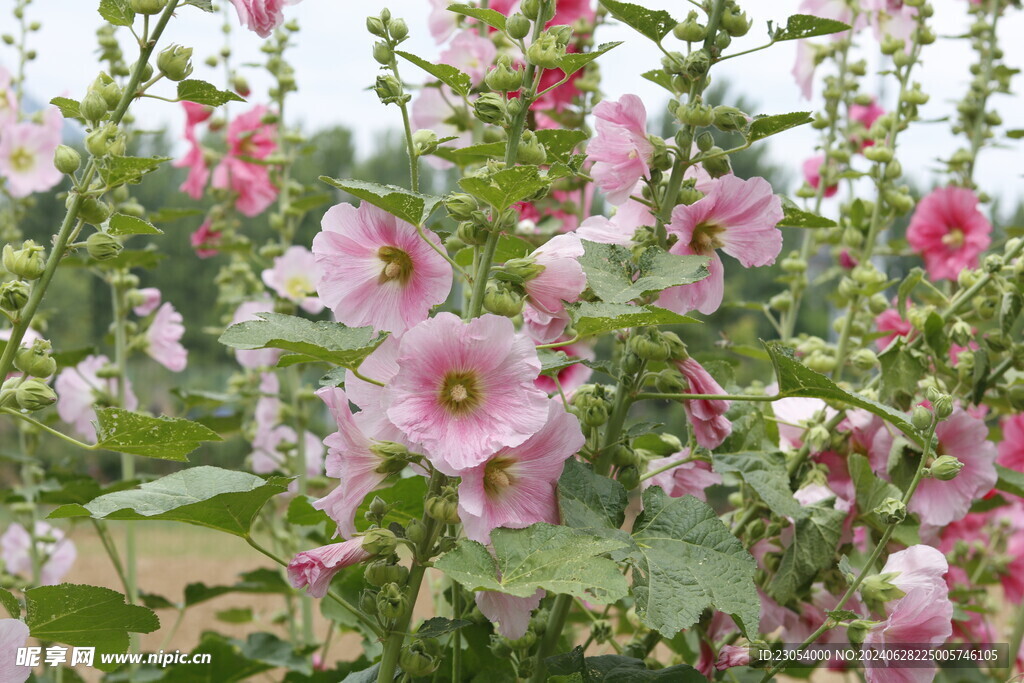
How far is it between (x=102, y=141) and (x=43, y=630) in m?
0.40

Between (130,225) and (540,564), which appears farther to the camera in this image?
(130,225)

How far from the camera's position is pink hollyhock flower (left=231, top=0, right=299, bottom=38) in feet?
2.45

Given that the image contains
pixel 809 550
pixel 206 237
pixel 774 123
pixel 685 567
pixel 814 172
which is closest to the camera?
pixel 685 567

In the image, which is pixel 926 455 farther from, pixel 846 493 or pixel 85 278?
pixel 85 278

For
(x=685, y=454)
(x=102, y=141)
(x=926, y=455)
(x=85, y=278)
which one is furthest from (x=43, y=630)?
(x=85, y=278)

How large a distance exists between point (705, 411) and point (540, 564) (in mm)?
298

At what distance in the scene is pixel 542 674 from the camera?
2.63 ft

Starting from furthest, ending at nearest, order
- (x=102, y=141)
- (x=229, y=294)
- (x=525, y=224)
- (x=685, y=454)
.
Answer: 1. (x=229, y=294)
2. (x=525, y=224)
3. (x=685, y=454)
4. (x=102, y=141)

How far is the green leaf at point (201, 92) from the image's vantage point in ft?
2.55

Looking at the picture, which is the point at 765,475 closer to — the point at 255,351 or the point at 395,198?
the point at 395,198

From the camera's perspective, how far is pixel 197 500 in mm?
706

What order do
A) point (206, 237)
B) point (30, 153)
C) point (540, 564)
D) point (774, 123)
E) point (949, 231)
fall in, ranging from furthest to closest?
1. point (206, 237)
2. point (949, 231)
3. point (30, 153)
4. point (774, 123)
5. point (540, 564)

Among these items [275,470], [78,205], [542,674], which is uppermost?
[78,205]

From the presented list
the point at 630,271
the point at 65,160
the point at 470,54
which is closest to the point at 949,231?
the point at 470,54
